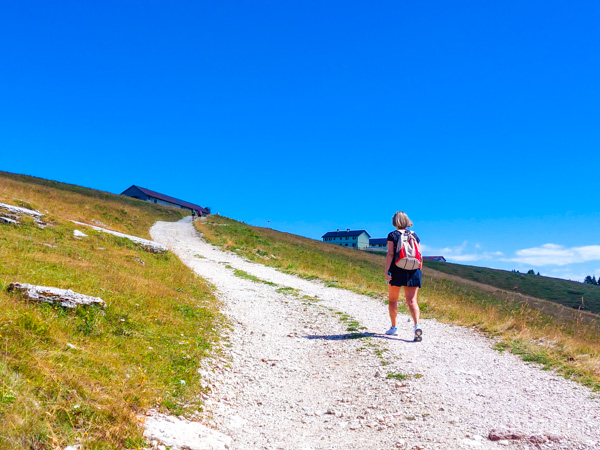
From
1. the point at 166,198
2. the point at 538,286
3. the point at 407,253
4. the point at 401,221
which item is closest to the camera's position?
the point at 407,253

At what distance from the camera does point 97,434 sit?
151 inches

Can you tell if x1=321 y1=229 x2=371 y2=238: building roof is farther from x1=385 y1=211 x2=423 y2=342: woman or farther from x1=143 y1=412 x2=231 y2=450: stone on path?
x1=143 y1=412 x2=231 y2=450: stone on path

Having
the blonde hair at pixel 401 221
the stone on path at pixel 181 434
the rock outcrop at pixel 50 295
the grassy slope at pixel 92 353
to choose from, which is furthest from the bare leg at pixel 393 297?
the rock outcrop at pixel 50 295

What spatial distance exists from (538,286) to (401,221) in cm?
7516

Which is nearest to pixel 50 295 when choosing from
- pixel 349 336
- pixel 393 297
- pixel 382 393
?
pixel 382 393

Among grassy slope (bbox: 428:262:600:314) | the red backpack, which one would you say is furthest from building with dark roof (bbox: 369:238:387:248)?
the red backpack

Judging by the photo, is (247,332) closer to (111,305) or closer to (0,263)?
(111,305)

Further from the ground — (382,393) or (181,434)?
(382,393)

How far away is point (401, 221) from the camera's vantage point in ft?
29.2

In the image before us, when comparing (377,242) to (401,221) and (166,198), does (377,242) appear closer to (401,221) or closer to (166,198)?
(166,198)

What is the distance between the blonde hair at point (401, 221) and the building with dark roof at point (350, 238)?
13573cm

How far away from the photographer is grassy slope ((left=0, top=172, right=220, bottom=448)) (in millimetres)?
3805

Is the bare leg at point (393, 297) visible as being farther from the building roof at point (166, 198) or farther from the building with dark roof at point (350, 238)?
the building with dark roof at point (350, 238)

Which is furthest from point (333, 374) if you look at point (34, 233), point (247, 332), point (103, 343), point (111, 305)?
point (34, 233)
